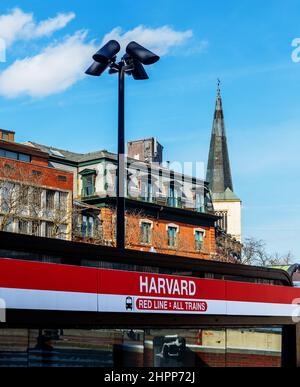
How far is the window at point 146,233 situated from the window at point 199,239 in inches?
277

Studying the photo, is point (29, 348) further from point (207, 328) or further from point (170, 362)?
point (207, 328)

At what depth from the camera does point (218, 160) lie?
117625 mm

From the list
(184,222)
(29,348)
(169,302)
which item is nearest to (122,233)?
(169,302)

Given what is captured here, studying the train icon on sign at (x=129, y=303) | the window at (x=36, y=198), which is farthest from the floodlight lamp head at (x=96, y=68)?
the window at (x=36, y=198)

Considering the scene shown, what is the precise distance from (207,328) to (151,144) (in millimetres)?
64374

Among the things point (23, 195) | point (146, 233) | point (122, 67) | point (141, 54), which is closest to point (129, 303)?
point (141, 54)

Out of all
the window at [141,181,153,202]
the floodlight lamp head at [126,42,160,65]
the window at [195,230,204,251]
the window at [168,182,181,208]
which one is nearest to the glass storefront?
the floodlight lamp head at [126,42,160,65]

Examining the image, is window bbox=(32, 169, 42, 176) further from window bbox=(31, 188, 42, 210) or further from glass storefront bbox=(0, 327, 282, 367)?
glass storefront bbox=(0, 327, 282, 367)

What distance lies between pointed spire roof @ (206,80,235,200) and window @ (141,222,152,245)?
52.4 m

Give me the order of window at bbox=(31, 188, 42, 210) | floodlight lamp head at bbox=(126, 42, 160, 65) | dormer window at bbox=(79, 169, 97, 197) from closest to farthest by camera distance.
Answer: floodlight lamp head at bbox=(126, 42, 160, 65), window at bbox=(31, 188, 42, 210), dormer window at bbox=(79, 169, 97, 197)

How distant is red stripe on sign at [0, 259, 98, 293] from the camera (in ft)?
19.6
